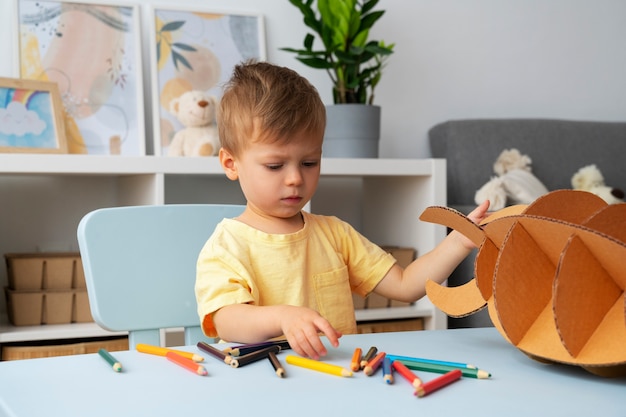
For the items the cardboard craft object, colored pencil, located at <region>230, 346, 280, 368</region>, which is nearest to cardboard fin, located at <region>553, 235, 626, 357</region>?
the cardboard craft object

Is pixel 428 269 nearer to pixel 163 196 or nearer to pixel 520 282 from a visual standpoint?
pixel 520 282

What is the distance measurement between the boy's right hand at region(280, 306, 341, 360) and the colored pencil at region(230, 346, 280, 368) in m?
0.02

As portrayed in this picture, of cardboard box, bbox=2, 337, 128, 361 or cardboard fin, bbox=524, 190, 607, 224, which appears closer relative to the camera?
cardboard fin, bbox=524, 190, 607, 224

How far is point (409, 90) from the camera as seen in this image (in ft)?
8.92

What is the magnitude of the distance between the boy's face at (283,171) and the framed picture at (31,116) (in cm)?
115

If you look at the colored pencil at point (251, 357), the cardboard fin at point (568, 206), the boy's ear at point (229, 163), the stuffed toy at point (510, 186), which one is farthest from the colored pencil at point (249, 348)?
the stuffed toy at point (510, 186)

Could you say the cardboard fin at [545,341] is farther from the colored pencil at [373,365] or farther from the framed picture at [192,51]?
the framed picture at [192,51]

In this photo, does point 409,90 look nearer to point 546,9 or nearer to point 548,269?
point 546,9

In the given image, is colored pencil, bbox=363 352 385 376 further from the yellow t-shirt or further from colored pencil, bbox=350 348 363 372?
the yellow t-shirt

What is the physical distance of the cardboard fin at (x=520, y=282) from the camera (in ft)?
1.94

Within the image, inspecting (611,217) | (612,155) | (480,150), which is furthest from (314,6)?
(611,217)

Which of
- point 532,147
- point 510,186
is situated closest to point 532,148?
point 532,147

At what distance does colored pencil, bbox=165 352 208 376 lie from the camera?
1.93 feet

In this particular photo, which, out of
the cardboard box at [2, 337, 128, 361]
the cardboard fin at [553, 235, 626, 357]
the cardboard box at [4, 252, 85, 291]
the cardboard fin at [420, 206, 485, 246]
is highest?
the cardboard fin at [420, 206, 485, 246]
